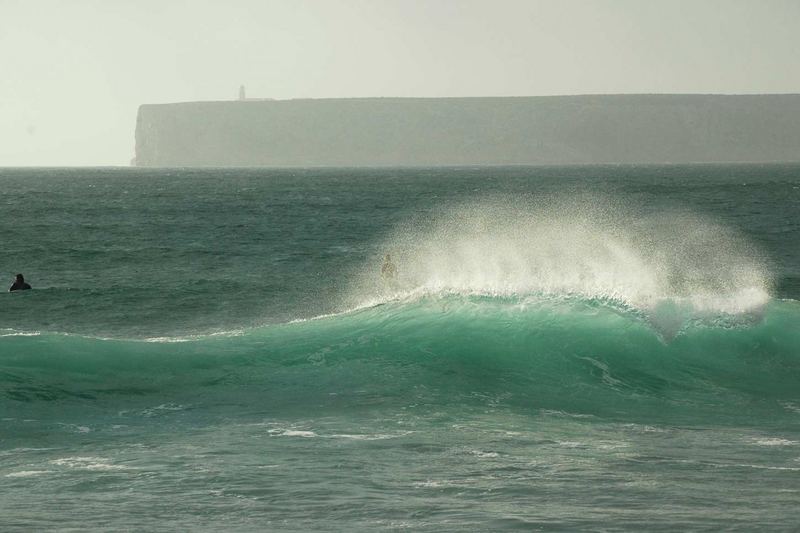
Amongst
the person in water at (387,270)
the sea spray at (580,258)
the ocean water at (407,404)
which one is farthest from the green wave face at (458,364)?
the person in water at (387,270)

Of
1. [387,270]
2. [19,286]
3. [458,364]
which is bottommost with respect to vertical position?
[458,364]

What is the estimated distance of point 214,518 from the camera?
11.8 meters

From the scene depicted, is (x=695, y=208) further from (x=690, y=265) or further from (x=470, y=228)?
(x=690, y=265)

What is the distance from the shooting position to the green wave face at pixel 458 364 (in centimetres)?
1820

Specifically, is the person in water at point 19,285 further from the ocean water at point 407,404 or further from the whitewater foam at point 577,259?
the whitewater foam at point 577,259

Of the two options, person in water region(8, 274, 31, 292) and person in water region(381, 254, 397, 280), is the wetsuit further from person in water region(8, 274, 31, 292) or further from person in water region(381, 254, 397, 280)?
person in water region(381, 254, 397, 280)

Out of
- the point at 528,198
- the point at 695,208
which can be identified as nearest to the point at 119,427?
the point at 695,208

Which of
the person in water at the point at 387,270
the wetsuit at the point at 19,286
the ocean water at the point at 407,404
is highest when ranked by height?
the person in water at the point at 387,270

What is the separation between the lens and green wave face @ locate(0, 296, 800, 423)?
18.2 m

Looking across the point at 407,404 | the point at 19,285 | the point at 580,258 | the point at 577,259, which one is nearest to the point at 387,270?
the point at 577,259

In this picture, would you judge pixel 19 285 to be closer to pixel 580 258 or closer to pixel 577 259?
pixel 577 259

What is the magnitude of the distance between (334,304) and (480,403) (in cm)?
1717

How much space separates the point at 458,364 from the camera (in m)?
20.4

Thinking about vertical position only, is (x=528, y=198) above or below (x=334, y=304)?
above
